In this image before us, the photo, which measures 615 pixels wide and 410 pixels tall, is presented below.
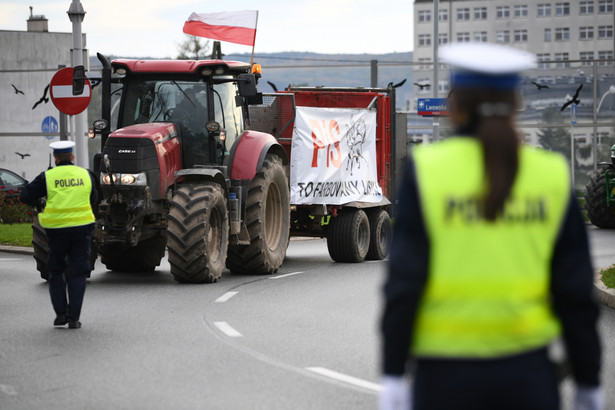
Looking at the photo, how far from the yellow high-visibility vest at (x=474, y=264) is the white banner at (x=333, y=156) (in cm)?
1424

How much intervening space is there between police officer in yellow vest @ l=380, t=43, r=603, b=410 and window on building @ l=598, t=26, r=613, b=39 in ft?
502

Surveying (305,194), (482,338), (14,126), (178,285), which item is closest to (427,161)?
(482,338)

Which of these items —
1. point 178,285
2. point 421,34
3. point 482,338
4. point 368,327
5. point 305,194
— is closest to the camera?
point 482,338

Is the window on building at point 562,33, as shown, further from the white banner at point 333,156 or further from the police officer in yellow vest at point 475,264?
the police officer in yellow vest at point 475,264

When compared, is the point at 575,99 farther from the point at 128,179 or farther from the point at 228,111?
the point at 128,179

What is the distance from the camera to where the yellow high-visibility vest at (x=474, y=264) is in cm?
307

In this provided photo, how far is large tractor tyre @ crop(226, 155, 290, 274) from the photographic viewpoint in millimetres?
15344

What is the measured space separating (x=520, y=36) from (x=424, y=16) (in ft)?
50.6

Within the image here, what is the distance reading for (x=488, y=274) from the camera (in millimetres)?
3088

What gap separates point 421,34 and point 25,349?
162546 millimetres

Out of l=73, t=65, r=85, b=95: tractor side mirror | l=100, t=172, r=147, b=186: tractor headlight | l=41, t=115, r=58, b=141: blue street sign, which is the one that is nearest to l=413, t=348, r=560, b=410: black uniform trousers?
l=100, t=172, r=147, b=186: tractor headlight

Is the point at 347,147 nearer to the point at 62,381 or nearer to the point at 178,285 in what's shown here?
the point at 178,285

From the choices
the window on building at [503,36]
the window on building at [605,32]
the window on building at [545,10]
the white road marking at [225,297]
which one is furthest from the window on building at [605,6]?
the white road marking at [225,297]

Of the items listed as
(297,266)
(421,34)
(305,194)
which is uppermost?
(421,34)
